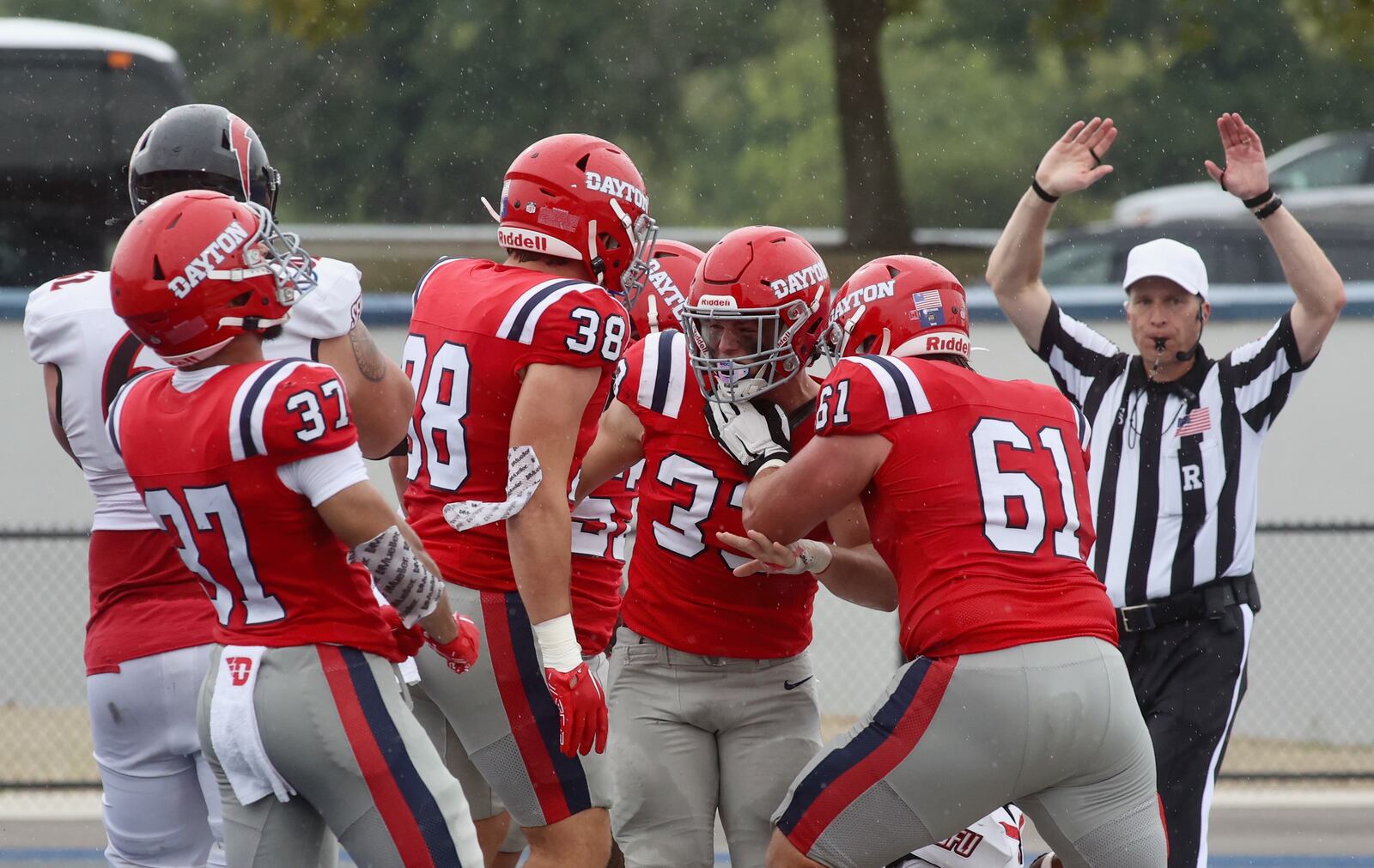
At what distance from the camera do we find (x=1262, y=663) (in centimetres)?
757

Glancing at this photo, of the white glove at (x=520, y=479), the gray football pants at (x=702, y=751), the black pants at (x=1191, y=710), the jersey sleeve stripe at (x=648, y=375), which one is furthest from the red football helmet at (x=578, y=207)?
the black pants at (x=1191, y=710)

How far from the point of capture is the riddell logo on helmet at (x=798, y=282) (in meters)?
3.64

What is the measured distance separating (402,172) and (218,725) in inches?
987

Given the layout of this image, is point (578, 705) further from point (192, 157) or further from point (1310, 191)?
point (1310, 191)

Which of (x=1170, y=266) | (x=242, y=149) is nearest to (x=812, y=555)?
(x=242, y=149)

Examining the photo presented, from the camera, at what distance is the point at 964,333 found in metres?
3.54

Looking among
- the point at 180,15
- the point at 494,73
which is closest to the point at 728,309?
the point at 494,73

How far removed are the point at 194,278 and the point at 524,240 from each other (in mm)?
975

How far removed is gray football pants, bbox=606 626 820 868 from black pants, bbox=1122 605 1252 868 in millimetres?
1240

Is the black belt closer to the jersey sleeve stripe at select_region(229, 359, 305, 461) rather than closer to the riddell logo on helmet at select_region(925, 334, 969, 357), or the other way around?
the riddell logo on helmet at select_region(925, 334, 969, 357)

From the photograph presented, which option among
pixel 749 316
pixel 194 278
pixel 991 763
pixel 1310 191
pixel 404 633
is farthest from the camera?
pixel 1310 191

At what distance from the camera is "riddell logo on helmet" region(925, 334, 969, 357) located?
3482 millimetres

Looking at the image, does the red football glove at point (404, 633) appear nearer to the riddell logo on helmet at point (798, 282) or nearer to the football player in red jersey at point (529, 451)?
the football player in red jersey at point (529, 451)

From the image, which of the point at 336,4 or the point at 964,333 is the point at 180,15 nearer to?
the point at 336,4
